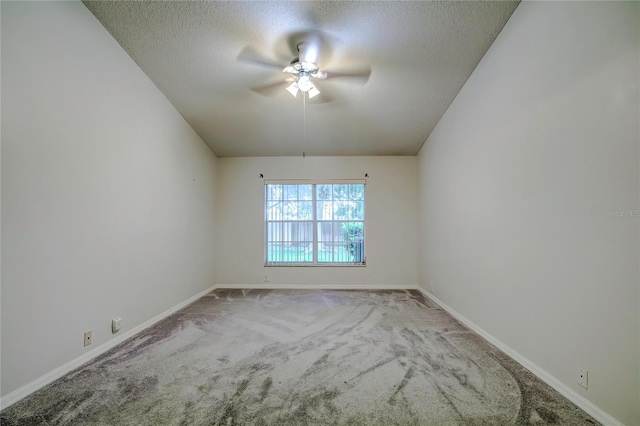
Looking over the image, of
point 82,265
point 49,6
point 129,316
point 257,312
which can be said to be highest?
point 49,6

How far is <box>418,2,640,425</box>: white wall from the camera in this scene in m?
1.34

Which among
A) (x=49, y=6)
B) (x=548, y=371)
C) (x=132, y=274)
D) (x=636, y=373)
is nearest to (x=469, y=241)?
(x=548, y=371)

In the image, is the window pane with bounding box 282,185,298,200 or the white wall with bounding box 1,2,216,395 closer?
the white wall with bounding box 1,2,216,395

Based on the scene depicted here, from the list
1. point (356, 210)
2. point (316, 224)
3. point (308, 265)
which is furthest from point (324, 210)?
point (308, 265)

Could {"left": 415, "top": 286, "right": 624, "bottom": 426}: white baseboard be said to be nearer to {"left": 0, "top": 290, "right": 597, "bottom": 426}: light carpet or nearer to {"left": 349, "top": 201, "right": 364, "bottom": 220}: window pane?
Answer: {"left": 0, "top": 290, "right": 597, "bottom": 426}: light carpet

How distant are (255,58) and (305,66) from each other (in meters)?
0.56

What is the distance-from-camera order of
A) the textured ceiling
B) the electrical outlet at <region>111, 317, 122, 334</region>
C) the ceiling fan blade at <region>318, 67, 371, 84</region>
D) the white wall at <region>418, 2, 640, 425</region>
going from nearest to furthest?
the white wall at <region>418, 2, 640, 425</region>
the textured ceiling
the electrical outlet at <region>111, 317, 122, 334</region>
the ceiling fan blade at <region>318, 67, 371, 84</region>

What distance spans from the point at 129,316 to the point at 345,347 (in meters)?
2.15

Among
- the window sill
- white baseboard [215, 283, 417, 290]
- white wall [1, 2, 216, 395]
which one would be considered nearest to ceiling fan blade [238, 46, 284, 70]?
white wall [1, 2, 216, 395]

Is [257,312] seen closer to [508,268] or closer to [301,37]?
[508,268]

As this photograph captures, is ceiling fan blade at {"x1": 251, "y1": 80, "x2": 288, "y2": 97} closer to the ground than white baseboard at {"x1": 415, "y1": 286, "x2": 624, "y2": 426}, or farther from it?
farther from it

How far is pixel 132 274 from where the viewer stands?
8.80 feet

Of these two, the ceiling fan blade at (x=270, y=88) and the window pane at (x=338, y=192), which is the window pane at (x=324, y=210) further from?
the ceiling fan blade at (x=270, y=88)

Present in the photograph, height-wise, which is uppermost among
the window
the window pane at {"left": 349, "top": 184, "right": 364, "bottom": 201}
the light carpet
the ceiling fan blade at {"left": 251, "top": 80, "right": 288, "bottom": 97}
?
the ceiling fan blade at {"left": 251, "top": 80, "right": 288, "bottom": 97}
